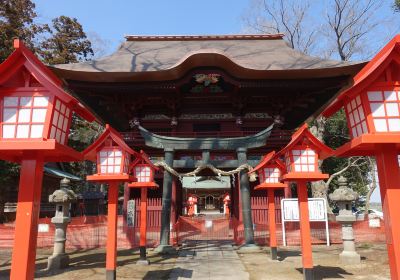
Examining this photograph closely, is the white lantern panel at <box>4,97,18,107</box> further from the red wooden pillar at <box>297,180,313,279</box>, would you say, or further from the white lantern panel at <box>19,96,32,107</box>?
the red wooden pillar at <box>297,180,313,279</box>

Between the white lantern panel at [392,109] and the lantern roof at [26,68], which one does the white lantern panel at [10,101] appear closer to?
the lantern roof at [26,68]

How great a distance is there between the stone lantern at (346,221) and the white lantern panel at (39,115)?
840 centimetres

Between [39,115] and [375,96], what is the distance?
4.39 metres

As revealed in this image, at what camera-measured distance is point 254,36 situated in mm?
15961

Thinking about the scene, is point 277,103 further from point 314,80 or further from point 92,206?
point 92,206

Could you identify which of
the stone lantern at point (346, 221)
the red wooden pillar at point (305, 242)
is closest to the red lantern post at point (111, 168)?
the red wooden pillar at point (305, 242)

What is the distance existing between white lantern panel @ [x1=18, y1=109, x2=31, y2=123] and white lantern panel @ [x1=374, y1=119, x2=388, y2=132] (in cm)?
447

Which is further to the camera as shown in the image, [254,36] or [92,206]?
[92,206]

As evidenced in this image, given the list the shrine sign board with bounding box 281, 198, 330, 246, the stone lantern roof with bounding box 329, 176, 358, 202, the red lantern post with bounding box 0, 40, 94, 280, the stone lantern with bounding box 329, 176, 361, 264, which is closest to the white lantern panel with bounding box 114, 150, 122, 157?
the red lantern post with bounding box 0, 40, 94, 280

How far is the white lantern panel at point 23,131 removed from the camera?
4023 millimetres

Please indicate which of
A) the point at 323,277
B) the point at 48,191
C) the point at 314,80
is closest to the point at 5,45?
the point at 48,191

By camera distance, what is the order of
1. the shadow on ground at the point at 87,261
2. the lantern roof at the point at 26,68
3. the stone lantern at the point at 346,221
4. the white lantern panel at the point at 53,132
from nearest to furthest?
the lantern roof at the point at 26,68 → the white lantern panel at the point at 53,132 → the shadow on ground at the point at 87,261 → the stone lantern at the point at 346,221

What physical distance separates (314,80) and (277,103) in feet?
6.12

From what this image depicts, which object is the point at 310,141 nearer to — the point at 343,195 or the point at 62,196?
the point at 343,195
